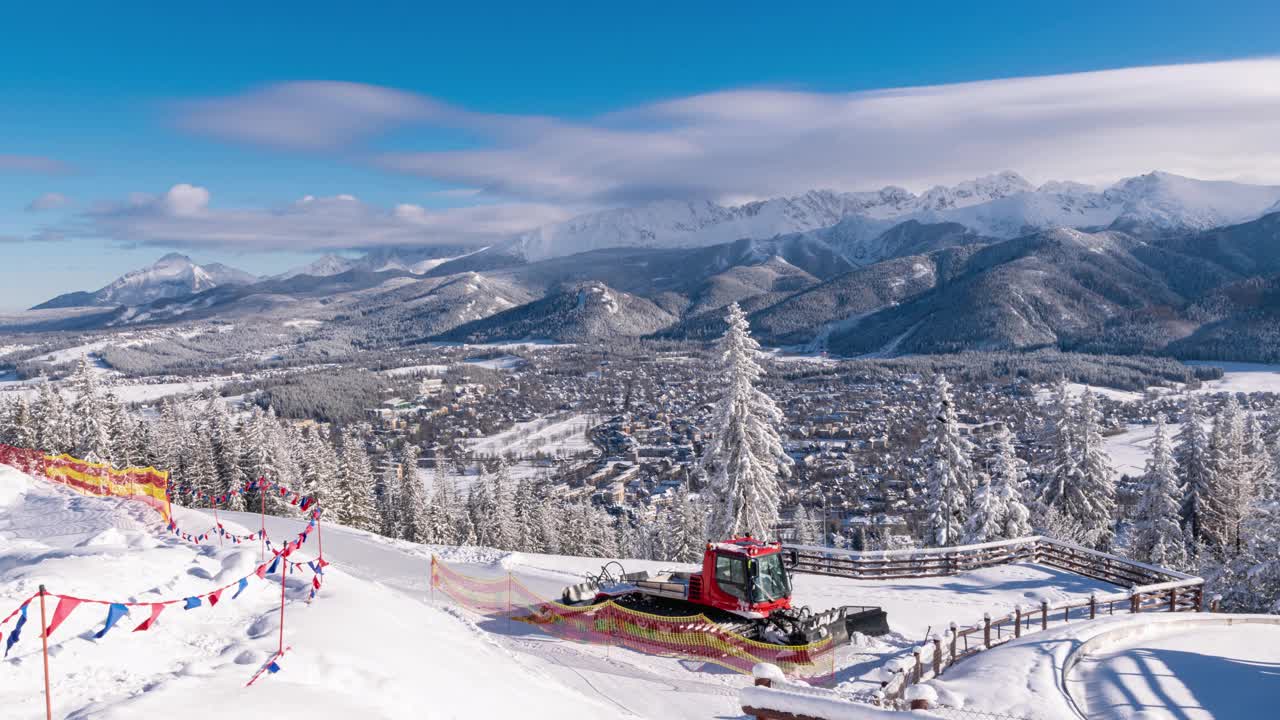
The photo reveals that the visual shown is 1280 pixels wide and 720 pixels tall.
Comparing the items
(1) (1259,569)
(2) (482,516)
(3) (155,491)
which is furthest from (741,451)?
(2) (482,516)

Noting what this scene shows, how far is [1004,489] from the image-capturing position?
101 ft

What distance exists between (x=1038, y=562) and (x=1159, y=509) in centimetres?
1648

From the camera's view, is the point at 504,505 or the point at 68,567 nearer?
the point at 68,567

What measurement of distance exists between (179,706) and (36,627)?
4.56 m

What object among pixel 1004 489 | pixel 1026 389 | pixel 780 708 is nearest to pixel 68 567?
pixel 780 708

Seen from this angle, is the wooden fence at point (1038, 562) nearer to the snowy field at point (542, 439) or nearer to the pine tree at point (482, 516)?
the pine tree at point (482, 516)

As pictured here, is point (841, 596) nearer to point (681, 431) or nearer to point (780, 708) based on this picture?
point (780, 708)

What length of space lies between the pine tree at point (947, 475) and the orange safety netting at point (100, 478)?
26.5 metres

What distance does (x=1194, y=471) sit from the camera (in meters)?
35.5

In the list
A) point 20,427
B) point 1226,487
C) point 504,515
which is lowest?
point 504,515

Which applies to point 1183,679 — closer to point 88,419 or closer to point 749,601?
point 749,601

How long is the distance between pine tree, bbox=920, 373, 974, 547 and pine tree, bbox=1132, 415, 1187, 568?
29.1ft

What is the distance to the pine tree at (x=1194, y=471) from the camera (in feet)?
115

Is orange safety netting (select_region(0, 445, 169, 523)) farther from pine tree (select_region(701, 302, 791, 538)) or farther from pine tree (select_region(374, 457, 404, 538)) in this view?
pine tree (select_region(701, 302, 791, 538))
